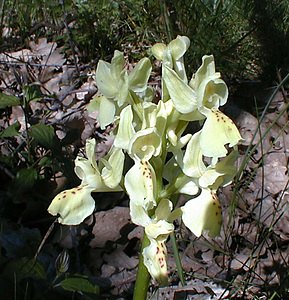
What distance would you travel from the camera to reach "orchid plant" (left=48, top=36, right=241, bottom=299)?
4.89 ft

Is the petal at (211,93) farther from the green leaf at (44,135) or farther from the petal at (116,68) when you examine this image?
the green leaf at (44,135)

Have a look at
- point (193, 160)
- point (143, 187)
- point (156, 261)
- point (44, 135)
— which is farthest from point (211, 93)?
point (44, 135)

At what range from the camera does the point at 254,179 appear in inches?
120

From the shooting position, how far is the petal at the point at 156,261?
1.48 m

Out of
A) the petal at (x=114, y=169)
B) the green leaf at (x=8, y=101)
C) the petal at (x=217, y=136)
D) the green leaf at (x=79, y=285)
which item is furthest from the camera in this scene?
the green leaf at (x=8, y=101)

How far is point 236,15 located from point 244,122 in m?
0.62

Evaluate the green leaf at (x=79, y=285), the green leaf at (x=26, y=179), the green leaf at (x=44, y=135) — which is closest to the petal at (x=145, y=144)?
the green leaf at (x=79, y=285)

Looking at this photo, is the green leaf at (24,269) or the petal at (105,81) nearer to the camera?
the petal at (105,81)

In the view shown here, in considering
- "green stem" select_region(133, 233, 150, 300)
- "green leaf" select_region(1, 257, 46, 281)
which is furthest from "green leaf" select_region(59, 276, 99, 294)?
"green stem" select_region(133, 233, 150, 300)

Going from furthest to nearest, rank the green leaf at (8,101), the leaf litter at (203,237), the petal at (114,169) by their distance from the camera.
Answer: the green leaf at (8,101) → the leaf litter at (203,237) → the petal at (114,169)

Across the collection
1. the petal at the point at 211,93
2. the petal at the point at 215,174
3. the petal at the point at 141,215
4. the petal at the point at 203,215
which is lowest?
the petal at the point at 203,215

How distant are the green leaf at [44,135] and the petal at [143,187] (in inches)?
39.9

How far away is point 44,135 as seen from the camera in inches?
98.3

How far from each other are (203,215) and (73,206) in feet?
0.97
